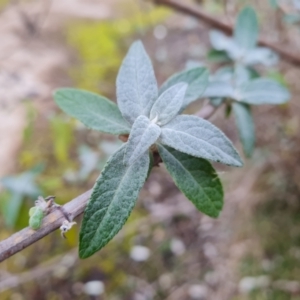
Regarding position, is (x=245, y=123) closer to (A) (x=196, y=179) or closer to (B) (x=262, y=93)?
(B) (x=262, y=93)

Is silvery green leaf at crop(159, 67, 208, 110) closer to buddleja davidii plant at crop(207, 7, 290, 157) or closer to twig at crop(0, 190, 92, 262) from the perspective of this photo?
buddleja davidii plant at crop(207, 7, 290, 157)

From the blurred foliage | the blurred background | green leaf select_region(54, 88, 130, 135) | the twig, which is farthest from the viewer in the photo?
the blurred foliage

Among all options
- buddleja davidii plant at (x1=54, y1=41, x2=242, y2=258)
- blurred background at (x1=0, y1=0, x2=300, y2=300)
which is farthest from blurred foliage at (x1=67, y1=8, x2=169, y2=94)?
buddleja davidii plant at (x1=54, y1=41, x2=242, y2=258)

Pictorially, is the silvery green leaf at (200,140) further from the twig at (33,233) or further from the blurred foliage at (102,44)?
the blurred foliage at (102,44)

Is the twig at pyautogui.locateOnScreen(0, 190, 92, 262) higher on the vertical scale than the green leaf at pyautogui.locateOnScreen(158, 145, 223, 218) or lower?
higher

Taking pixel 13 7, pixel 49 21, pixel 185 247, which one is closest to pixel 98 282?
pixel 185 247
